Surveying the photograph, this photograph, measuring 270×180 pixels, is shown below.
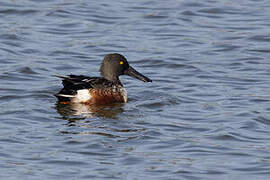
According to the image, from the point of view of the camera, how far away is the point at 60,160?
8719 mm

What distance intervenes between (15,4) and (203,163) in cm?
1026

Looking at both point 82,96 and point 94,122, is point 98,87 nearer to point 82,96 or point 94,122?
point 82,96

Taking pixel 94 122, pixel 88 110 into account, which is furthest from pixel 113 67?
pixel 94 122

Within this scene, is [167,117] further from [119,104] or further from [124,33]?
[124,33]

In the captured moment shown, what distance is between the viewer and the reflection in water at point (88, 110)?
36.3ft

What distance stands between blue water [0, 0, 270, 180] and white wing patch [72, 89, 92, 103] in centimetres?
13

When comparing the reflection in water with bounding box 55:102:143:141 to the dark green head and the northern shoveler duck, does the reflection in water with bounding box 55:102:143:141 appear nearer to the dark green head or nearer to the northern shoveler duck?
the northern shoveler duck

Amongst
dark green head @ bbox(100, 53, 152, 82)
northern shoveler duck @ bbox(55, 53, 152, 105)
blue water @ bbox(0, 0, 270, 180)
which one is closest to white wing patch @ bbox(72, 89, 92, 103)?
northern shoveler duck @ bbox(55, 53, 152, 105)

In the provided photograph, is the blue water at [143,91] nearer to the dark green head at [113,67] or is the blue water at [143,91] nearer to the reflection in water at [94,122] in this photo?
the reflection in water at [94,122]

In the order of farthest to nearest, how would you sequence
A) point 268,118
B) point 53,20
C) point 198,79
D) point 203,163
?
point 53,20 → point 198,79 → point 268,118 → point 203,163

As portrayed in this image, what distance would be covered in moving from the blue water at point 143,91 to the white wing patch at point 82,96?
13 cm

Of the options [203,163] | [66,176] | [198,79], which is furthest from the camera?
[198,79]

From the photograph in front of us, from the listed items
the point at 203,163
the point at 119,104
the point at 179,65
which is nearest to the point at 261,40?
the point at 179,65

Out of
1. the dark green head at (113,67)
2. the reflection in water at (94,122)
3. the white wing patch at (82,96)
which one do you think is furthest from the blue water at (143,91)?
the dark green head at (113,67)
